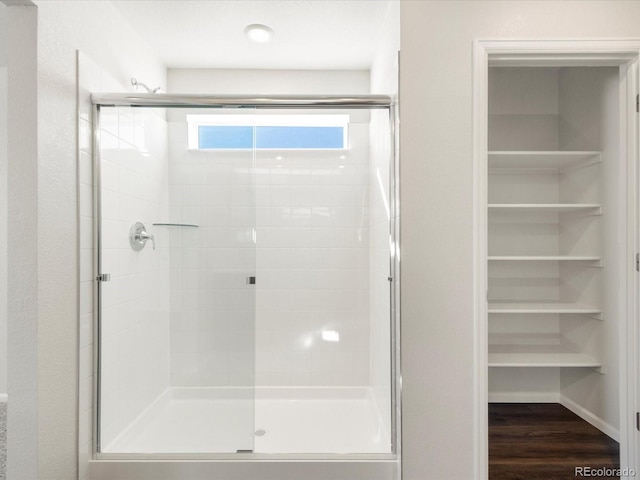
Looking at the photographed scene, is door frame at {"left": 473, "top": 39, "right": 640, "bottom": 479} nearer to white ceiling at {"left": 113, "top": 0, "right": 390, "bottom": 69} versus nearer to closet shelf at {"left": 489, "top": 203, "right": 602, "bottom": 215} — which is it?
closet shelf at {"left": 489, "top": 203, "right": 602, "bottom": 215}

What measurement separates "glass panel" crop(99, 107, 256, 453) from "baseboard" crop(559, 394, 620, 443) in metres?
2.17

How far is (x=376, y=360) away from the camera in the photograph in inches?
107

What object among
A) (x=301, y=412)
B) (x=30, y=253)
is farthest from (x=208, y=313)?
(x=301, y=412)

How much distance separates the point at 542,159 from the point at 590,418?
173 centimetres

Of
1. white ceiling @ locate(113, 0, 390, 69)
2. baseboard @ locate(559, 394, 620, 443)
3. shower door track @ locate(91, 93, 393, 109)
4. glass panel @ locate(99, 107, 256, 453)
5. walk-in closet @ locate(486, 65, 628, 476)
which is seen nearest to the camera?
shower door track @ locate(91, 93, 393, 109)

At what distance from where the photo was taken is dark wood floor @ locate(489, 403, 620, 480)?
2.09m

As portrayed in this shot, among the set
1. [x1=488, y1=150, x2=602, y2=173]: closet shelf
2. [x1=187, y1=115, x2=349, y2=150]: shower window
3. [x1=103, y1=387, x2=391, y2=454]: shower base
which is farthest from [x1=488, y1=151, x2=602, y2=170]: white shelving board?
[x1=103, y1=387, x2=391, y2=454]: shower base

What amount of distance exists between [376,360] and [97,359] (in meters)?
1.66

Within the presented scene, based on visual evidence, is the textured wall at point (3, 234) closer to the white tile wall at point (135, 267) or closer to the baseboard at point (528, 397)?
A: the white tile wall at point (135, 267)

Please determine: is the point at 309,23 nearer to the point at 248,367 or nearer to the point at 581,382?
the point at 248,367

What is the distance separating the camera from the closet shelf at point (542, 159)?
252 cm

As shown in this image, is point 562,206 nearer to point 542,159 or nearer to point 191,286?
point 542,159

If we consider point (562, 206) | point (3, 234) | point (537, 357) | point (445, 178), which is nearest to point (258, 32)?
point (445, 178)

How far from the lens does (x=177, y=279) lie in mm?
2178
